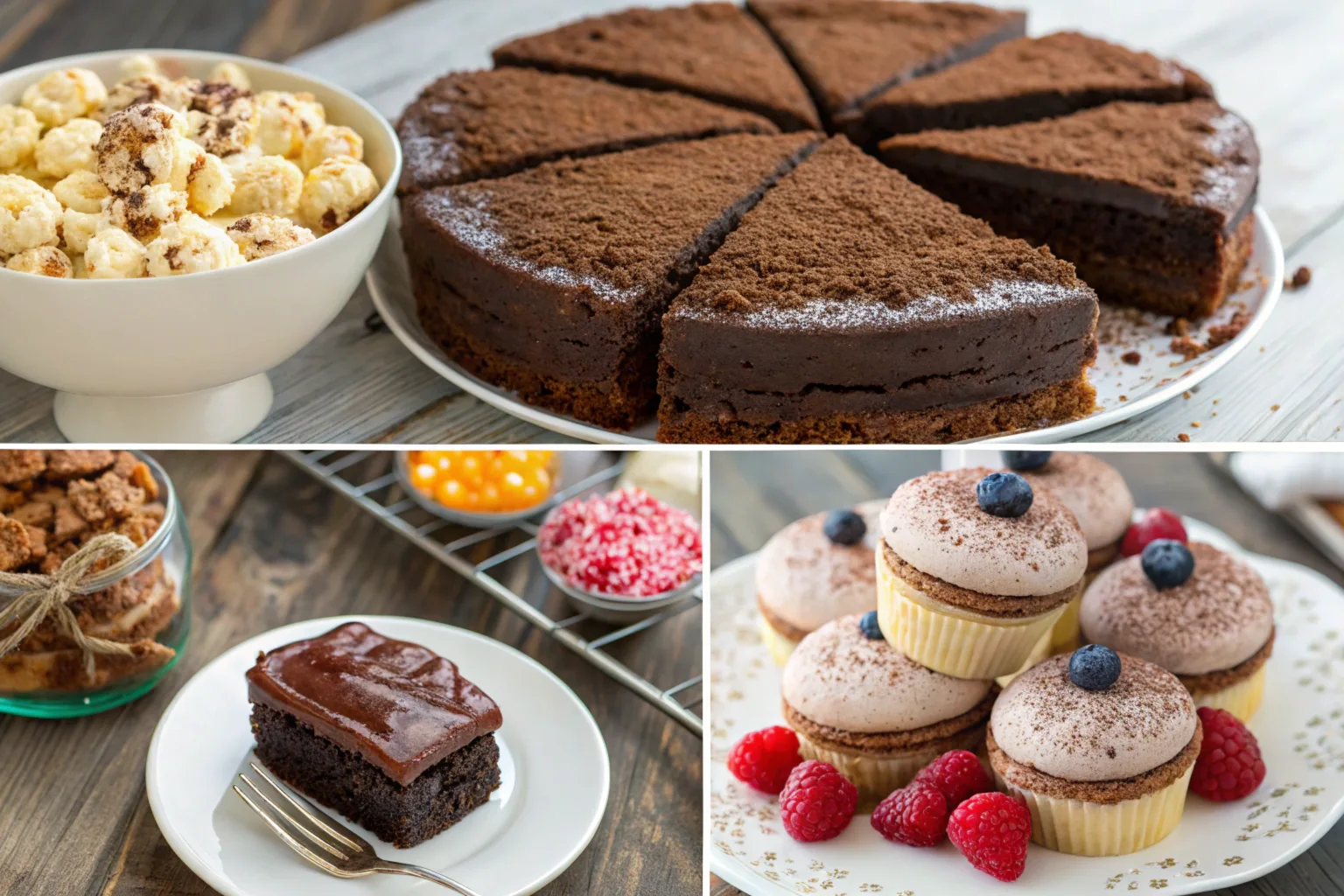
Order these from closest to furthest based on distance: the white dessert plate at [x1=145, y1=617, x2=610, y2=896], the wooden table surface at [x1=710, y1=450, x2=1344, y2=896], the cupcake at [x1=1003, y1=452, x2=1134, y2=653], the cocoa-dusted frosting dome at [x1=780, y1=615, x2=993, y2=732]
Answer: the white dessert plate at [x1=145, y1=617, x2=610, y2=896]
the cocoa-dusted frosting dome at [x1=780, y1=615, x2=993, y2=732]
the cupcake at [x1=1003, y1=452, x2=1134, y2=653]
the wooden table surface at [x1=710, y1=450, x2=1344, y2=896]

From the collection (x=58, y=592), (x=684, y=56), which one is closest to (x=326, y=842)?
(x=58, y=592)

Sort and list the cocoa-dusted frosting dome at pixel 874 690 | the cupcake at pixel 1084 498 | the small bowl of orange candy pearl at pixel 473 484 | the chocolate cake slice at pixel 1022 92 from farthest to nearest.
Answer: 1. the chocolate cake slice at pixel 1022 92
2. the small bowl of orange candy pearl at pixel 473 484
3. the cupcake at pixel 1084 498
4. the cocoa-dusted frosting dome at pixel 874 690

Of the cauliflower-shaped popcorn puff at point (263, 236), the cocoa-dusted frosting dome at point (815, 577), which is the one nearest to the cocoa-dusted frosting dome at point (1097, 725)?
the cocoa-dusted frosting dome at point (815, 577)

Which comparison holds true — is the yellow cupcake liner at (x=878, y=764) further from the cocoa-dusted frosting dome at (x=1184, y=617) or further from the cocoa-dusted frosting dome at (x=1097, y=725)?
the cocoa-dusted frosting dome at (x=1184, y=617)

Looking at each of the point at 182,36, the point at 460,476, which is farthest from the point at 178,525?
the point at 182,36

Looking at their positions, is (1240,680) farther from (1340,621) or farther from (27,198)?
(27,198)

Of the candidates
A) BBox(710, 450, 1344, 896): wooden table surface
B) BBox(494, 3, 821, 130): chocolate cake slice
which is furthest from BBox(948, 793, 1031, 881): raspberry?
BBox(494, 3, 821, 130): chocolate cake slice

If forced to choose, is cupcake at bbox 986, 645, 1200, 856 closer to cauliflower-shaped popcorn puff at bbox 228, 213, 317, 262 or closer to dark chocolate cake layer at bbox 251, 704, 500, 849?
dark chocolate cake layer at bbox 251, 704, 500, 849
